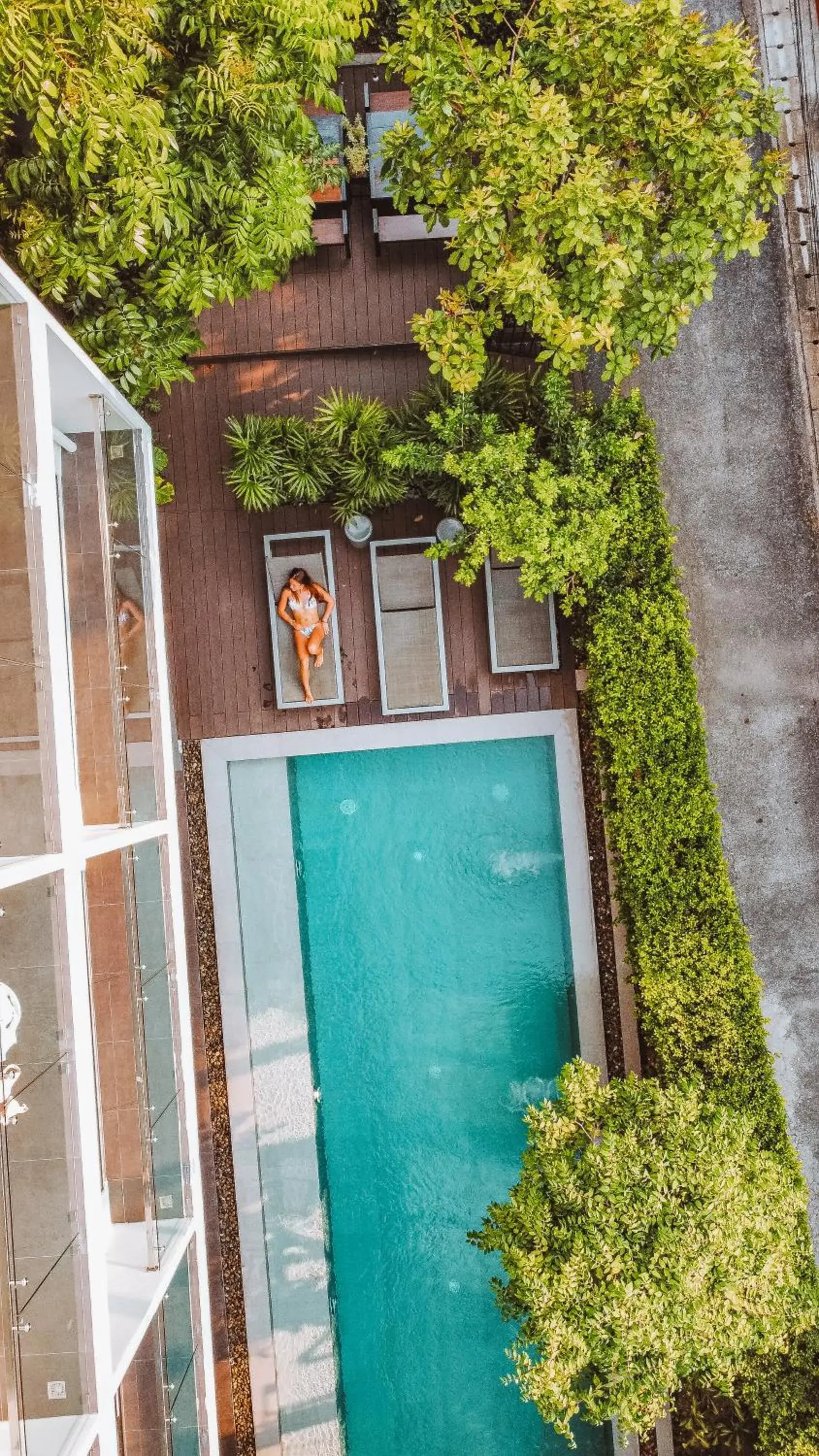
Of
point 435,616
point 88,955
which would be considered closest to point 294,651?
point 435,616

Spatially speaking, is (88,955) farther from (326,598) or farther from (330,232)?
(330,232)

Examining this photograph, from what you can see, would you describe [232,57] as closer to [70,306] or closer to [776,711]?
[70,306]

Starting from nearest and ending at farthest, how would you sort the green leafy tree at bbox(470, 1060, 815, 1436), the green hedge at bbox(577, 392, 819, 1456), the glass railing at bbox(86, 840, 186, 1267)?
the glass railing at bbox(86, 840, 186, 1267)
the green leafy tree at bbox(470, 1060, 815, 1436)
the green hedge at bbox(577, 392, 819, 1456)

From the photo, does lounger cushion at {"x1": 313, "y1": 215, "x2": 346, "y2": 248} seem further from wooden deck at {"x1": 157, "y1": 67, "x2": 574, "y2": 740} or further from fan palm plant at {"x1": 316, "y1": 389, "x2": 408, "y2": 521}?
fan palm plant at {"x1": 316, "y1": 389, "x2": 408, "y2": 521}

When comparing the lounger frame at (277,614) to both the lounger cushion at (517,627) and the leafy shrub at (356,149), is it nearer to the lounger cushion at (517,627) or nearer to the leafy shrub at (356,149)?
the lounger cushion at (517,627)

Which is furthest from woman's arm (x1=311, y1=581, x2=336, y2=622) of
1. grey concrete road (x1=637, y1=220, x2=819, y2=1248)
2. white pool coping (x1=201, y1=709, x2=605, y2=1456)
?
grey concrete road (x1=637, y1=220, x2=819, y2=1248)

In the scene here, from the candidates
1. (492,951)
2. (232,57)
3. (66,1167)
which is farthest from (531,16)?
(66,1167)
